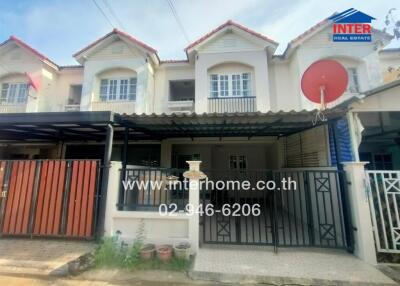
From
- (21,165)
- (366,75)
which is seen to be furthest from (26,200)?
(366,75)

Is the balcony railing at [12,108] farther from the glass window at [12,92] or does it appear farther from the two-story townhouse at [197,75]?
the glass window at [12,92]

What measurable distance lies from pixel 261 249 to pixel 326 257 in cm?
138

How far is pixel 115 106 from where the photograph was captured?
9891 millimetres

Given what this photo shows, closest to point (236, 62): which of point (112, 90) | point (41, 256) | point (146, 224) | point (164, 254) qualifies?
point (112, 90)

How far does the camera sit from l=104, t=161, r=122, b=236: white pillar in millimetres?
4815

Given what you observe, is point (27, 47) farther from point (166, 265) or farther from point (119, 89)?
point (166, 265)

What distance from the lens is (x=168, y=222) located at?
4.71 m

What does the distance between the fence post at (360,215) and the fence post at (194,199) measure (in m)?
3.51

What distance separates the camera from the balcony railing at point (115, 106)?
32.1ft

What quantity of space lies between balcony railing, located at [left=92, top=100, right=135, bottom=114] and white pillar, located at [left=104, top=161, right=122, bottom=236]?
5.36 metres

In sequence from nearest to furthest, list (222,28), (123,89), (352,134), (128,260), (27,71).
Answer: (128,260) → (352,134) → (222,28) → (123,89) → (27,71)

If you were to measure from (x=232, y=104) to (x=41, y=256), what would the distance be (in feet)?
27.2

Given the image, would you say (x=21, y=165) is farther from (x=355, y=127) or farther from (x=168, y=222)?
(x=355, y=127)

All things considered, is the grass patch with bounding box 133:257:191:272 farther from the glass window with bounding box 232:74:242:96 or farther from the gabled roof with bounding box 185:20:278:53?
the gabled roof with bounding box 185:20:278:53
